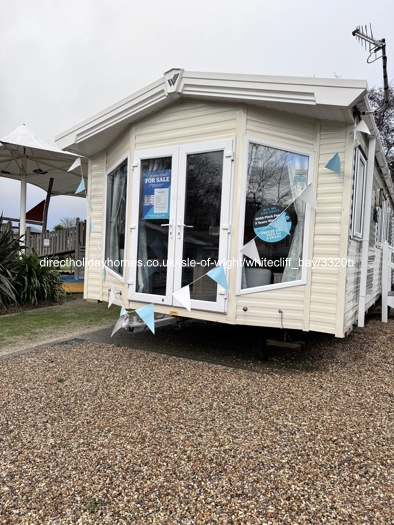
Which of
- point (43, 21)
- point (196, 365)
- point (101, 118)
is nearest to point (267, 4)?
point (43, 21)

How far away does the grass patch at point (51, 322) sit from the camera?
5539mm

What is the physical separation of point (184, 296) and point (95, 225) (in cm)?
224

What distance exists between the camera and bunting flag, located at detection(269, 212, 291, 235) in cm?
402

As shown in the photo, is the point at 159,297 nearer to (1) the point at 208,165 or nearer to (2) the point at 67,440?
(1) the point at 208,165

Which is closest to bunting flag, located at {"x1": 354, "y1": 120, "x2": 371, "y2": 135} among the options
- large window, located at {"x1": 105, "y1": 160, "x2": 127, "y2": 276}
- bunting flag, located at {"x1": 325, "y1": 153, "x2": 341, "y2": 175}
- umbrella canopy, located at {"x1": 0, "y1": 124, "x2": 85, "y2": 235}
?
bunting flag, located at {"x1": 325, "y1": 153, "x2": 341, "y2": 175}

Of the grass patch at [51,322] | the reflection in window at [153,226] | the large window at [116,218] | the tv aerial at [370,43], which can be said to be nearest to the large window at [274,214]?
the reflection in window at [153,226]

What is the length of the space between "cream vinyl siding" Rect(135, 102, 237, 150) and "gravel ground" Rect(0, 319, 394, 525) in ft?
8.32

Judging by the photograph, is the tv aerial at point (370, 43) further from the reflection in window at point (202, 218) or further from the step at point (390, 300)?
the step at point (390, 300)

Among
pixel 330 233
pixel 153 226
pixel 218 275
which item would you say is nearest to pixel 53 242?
pixel 153 226

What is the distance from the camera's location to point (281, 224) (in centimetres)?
402

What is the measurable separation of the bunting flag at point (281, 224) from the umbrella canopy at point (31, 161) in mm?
Result: 5686

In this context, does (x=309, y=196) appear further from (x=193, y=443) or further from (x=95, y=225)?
(x=95, y=225)

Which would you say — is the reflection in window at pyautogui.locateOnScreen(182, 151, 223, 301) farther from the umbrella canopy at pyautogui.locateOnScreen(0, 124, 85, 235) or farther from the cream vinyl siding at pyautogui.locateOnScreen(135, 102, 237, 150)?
the umbrella canopy at pyautogui.locateOnScreen(0, 124, 85, 235)

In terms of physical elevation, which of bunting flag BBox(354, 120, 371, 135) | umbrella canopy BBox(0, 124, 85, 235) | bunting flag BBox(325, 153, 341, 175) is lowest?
bunting flag BBox(325, 153, 341, 175)
